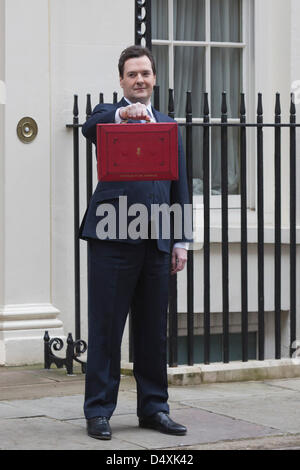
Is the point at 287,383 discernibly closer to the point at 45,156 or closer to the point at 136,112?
the point at 45,156

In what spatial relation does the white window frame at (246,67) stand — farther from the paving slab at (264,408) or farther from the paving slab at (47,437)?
the paving slab at (47,437)

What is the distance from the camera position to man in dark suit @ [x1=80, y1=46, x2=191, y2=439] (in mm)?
5305

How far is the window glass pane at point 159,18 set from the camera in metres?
8.66

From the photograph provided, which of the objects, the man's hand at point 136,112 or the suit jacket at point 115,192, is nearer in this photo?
the man's hand at point 136,112

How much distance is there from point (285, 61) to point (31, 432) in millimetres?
4562

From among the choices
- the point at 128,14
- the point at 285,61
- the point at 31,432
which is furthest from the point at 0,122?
the point at 31,432

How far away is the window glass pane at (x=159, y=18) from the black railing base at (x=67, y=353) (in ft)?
9.15

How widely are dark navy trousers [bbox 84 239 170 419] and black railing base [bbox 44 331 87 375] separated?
6.41ft

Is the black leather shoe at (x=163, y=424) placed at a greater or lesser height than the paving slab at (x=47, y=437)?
greater

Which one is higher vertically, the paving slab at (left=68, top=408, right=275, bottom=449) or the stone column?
the stone column

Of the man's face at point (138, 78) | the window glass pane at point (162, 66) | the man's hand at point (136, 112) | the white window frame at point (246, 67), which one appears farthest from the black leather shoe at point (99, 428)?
the window glass pane at point (162, 66)

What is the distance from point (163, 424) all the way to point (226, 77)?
428 centimetres

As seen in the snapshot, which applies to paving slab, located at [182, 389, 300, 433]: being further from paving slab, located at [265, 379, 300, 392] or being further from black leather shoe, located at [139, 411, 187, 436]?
black leather shoe, located at [139, 411, 187, 436]

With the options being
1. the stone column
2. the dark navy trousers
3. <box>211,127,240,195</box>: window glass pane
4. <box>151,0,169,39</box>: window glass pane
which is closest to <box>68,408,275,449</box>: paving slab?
the dark navy trousers
